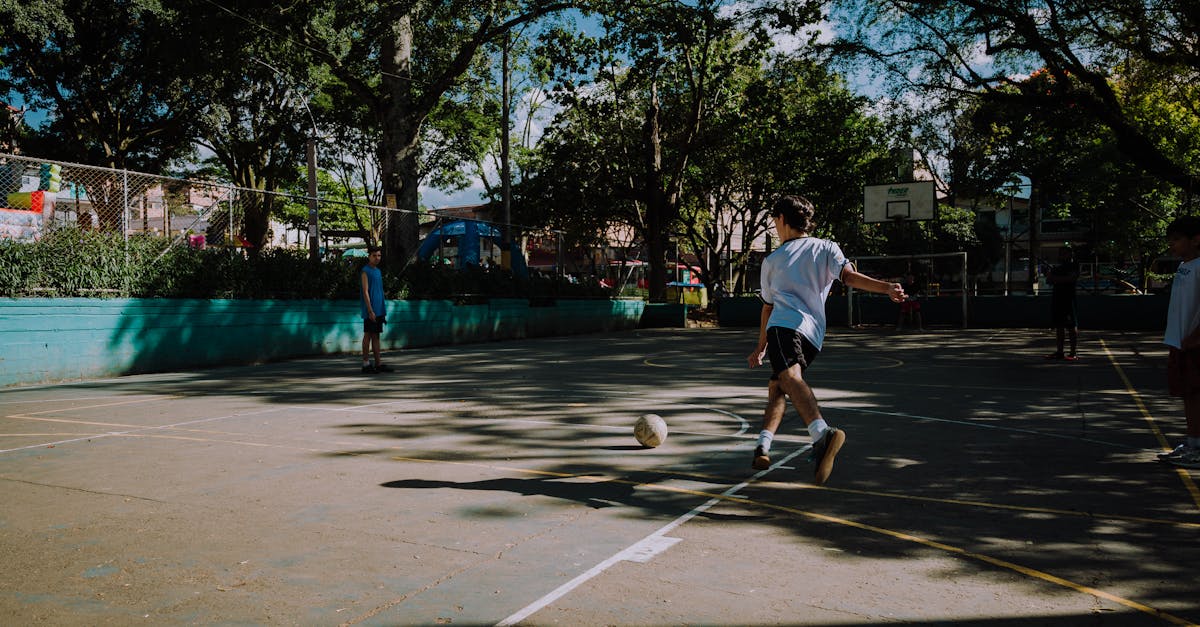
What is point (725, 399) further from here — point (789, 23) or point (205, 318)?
point (789, 23)

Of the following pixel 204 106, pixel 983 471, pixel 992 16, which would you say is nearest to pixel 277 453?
pixel 983 471

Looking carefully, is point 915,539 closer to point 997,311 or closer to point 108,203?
point 108,203

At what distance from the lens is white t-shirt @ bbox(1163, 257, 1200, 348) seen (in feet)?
20.0

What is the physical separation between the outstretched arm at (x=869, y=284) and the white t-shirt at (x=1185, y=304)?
246cm

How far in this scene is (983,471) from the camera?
576 cm

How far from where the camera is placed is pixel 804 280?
538 centimetres

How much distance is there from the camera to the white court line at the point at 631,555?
10.4 ft

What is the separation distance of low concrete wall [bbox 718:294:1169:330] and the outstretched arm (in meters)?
26.1

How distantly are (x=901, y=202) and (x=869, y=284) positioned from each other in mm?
28480

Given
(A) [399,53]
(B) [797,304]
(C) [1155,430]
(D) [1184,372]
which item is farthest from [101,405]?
(A) [399,53]

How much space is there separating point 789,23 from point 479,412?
18382mm

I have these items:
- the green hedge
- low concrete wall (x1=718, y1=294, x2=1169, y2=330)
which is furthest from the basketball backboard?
the green hedge

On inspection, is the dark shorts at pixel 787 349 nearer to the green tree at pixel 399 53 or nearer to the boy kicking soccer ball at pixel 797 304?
the boy kicking soccer ball at pixel 797 304

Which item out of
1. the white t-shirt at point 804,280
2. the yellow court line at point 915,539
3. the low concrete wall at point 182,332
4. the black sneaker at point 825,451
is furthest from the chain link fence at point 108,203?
the black sneaker at point 825,451
